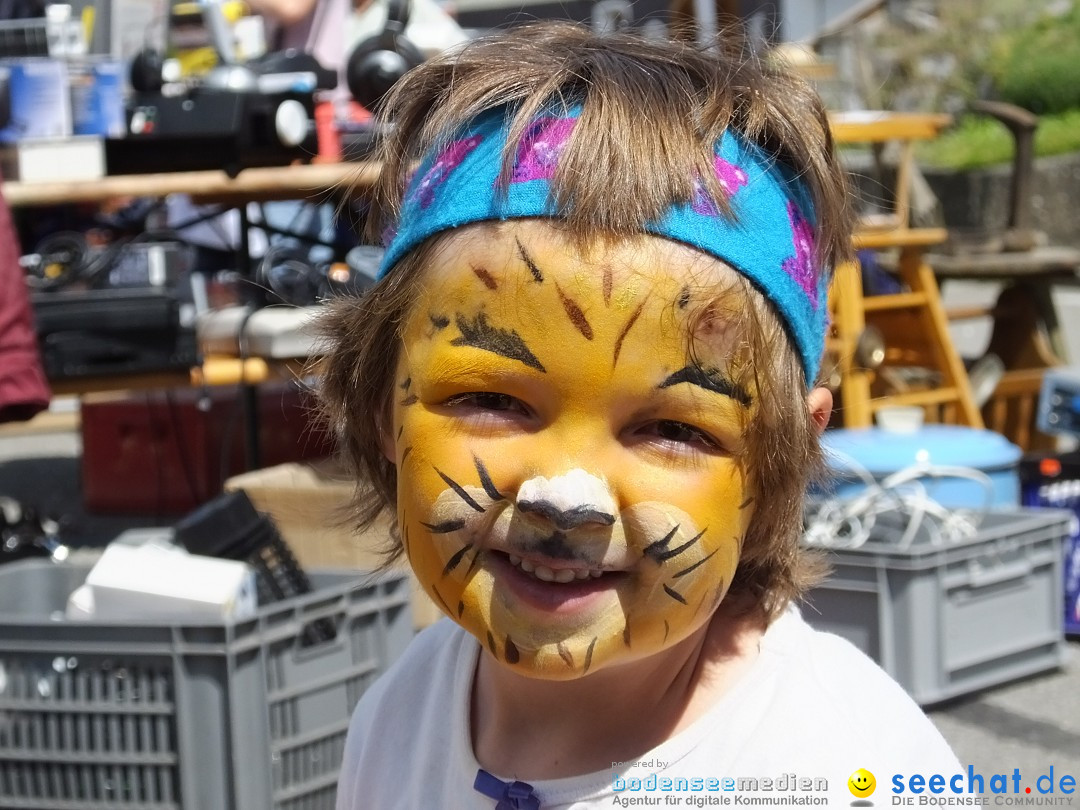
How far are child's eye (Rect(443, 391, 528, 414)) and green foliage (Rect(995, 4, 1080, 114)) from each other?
35.3ft

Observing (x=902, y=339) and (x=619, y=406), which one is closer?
(x=619, y=406)

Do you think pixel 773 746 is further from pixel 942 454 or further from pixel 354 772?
pixel 942 454

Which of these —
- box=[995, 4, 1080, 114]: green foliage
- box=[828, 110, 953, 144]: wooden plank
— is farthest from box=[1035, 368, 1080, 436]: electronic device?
box=[995, 4, 1080, 114]: green foliage

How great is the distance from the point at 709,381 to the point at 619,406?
0.09 m

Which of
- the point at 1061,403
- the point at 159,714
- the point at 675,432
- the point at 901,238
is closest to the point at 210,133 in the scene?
the point at 159,714

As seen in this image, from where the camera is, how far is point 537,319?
3.60ft

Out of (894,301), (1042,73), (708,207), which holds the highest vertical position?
(708,207)

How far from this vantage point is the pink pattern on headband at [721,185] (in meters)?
1.10

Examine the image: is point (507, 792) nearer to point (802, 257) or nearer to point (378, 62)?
point (802, 257)

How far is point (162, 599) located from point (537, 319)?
1.36m

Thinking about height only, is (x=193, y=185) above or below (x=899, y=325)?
above

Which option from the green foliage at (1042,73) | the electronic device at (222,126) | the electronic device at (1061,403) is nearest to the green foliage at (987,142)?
the green foliage at (1042,73)

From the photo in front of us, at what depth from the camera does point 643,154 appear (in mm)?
1114

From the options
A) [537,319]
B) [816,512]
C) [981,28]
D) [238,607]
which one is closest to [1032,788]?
[816,512]
